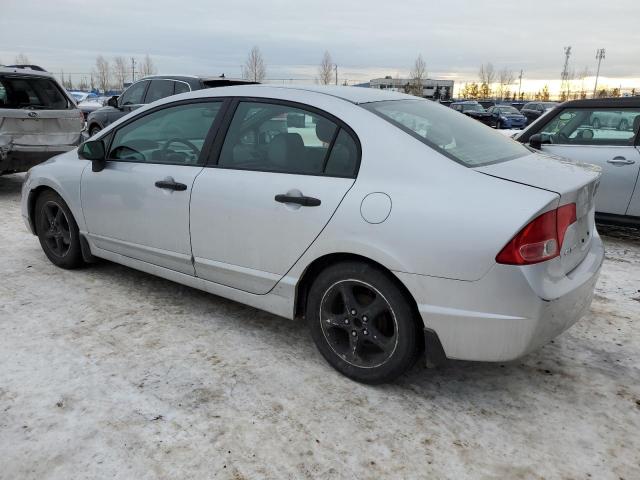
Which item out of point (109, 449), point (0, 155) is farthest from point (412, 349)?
point (0, 155)

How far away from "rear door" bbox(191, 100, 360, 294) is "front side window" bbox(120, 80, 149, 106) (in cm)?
827

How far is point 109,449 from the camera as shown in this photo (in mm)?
2299

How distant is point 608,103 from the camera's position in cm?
561

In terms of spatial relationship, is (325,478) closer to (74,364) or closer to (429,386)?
(429,386)

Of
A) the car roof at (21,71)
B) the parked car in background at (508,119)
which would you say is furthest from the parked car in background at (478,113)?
the car roof at (21,71)

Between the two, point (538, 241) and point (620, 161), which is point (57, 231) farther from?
point (620, 161)

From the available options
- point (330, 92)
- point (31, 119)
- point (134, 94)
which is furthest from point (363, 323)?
point (134, 94)

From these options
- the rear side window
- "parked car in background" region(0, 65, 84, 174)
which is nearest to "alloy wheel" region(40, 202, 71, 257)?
"parked car in background" region(0, 65, 84, 174)

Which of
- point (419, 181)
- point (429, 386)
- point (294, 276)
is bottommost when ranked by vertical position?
point (429, 386)

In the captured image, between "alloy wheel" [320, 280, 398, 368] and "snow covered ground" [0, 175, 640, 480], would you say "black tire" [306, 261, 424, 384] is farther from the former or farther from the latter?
"snow covered ground" [0, 175, 640, 480]

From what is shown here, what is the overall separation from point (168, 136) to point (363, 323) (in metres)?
1.97

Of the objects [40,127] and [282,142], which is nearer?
[282,142]

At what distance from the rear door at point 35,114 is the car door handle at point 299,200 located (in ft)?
19.6

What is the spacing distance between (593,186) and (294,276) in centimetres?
165
